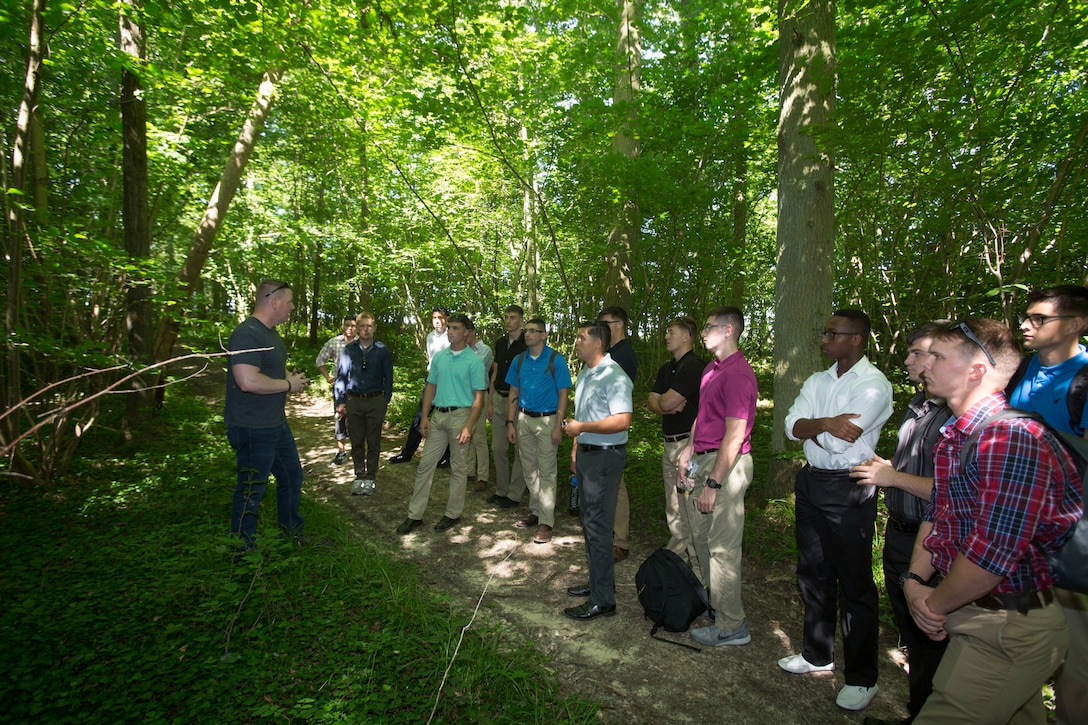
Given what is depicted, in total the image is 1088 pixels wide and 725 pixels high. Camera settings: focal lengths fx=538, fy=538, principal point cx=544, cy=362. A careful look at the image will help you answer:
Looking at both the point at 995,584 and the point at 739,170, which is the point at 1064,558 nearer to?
the point at 995,584

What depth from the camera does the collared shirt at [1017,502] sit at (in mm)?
1774

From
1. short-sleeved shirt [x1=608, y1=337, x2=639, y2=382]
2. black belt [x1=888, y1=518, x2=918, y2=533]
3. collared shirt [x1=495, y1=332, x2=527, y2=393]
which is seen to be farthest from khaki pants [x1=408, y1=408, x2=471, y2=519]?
black belt [x1=888, y1=518, x2=918, y2=533]

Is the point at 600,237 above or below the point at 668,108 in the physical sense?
below

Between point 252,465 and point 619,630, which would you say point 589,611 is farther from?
point 252,465

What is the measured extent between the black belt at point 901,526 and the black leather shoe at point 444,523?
411 cm

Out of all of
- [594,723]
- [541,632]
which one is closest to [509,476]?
[541,632]

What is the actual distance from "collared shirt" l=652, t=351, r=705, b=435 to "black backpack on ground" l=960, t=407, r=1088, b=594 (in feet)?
8.85

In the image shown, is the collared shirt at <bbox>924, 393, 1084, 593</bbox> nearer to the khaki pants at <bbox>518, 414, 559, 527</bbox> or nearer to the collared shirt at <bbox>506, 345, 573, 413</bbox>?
the khaki pants at <bbox>518, 414, 559, 527</bbox>

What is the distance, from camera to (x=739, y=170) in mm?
11914

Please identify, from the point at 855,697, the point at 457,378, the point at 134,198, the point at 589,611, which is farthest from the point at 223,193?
the point at 855,697

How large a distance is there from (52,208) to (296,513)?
5.32 metres

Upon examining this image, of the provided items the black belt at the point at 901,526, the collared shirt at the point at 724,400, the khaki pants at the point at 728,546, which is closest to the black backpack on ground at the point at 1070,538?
the black belt at the point at 901,526

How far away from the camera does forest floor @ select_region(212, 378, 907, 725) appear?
3100 millimetres

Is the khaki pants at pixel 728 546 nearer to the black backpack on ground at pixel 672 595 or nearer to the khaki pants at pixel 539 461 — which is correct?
the black backpack on ground at pixel 672 595
